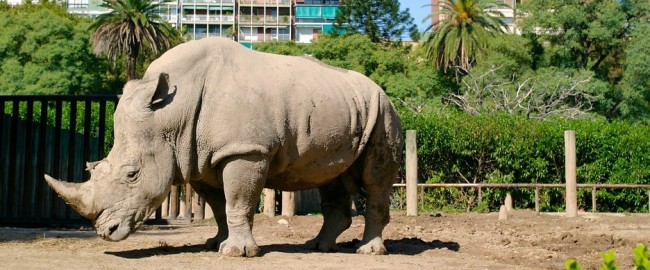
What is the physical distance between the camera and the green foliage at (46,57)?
2016 inches

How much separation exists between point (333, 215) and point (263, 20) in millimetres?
91825

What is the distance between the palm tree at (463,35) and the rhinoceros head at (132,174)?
137 ft

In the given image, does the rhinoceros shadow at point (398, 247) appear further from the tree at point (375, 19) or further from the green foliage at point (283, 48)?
the tree at point (375, 19)

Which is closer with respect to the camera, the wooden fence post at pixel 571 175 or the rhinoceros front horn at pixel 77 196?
the rhinoceros front horn at pixel 77 196

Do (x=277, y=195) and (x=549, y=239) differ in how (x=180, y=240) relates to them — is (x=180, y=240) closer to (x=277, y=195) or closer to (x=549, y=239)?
(x=549, y=239)

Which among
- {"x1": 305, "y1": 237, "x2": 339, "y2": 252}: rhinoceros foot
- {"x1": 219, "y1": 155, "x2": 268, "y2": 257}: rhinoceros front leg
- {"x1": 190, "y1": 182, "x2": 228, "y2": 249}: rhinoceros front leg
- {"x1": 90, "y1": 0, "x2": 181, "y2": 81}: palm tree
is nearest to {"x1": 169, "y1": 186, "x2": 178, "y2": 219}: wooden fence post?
{"x1": 305, "y1": 237, "x2": 339, "y2": 252}: rhinoceros foot

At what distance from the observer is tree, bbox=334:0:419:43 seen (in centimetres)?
6700

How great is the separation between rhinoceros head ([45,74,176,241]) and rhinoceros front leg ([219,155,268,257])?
1.77 ft

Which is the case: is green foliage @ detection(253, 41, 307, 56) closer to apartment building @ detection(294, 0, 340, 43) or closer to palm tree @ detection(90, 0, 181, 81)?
palm tree @ detection(90, 0, 181, 81)

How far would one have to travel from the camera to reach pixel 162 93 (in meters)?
9.32

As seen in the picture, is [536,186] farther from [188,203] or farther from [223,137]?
[223,137]

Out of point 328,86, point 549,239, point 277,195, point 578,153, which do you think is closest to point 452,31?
point 578,153

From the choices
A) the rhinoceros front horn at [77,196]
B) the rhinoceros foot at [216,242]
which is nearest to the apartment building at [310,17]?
the rhinoceros foot at [216,242]

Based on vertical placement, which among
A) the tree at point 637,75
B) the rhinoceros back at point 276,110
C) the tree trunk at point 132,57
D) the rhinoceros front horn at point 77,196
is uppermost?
the tree trunk at point 132,57
